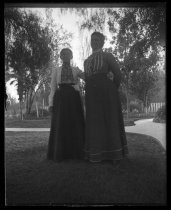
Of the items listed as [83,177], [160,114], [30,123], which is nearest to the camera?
[83,177]

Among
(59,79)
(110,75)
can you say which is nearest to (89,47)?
(110,75)

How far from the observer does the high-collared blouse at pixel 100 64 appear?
3.66m

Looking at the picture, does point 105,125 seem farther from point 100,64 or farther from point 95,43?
point 95,43

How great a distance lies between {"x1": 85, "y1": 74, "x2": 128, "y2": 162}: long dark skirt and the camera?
3549 mm

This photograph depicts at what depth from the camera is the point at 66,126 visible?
378 cm

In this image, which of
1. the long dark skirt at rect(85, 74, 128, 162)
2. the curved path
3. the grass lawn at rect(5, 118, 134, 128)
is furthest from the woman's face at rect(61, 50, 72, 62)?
the curved path

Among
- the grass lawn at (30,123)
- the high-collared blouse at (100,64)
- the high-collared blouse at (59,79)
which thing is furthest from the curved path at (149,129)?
the high-collared blouse at (100,64)

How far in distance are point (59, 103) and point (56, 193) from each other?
1280mm

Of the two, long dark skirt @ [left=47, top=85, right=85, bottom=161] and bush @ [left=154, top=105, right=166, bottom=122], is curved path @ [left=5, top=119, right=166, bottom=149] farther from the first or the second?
long dark skirt @ [left=47, top=85, right=85, bottom=161]

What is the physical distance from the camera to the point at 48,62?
12.8 ft

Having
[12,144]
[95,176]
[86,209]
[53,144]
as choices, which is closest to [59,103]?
[53,144]

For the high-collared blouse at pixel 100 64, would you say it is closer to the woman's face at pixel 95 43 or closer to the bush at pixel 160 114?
the woman's face at pixel 95 43

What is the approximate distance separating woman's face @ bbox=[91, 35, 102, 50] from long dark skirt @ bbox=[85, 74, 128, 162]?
452 millimetres

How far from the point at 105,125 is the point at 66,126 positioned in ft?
1.89
